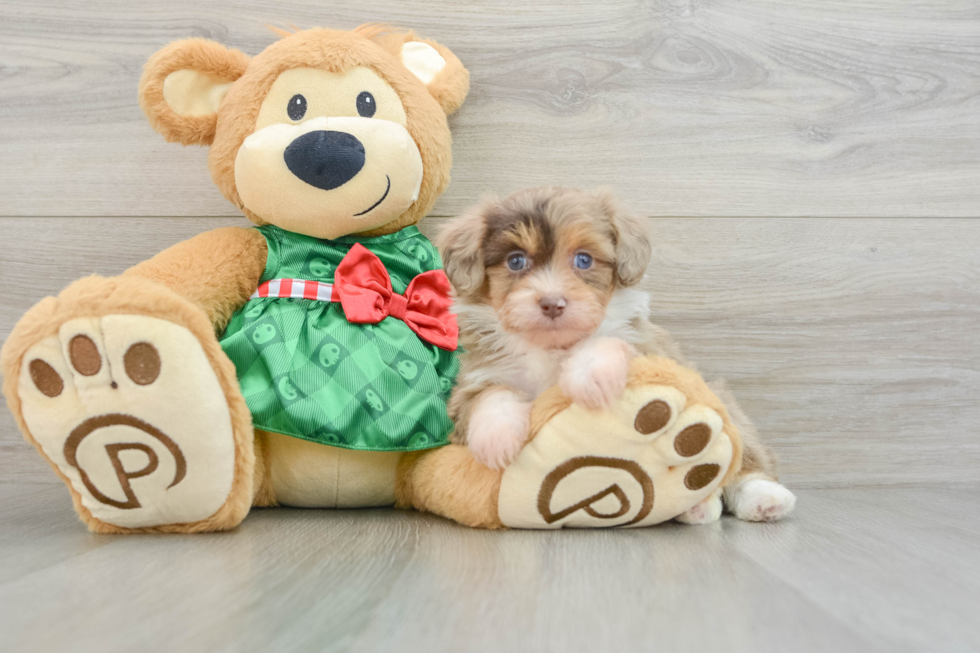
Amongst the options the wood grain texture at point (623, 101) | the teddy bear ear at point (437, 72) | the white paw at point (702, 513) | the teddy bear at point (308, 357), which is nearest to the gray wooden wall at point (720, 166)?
the wood grain texture at point (623, 101)

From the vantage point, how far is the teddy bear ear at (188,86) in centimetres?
140

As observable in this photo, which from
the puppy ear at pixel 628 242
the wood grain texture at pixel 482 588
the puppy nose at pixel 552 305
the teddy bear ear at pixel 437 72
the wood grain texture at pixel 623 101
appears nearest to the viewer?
the wood grain texture at pixel 482 588

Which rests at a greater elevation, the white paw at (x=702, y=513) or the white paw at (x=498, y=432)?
the white paw at (x=498, y=432)

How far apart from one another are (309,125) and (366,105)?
130mm

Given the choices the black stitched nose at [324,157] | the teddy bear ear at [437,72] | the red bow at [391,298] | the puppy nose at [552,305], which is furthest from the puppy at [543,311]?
the teddy bear ear at [437,72]

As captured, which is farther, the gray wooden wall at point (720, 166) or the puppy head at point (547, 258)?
the gray wooden wall at point (720, 166)

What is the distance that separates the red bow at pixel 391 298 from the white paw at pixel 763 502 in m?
0.67

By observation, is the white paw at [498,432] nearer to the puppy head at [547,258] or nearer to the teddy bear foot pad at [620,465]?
the teddy bear foot pad at [620,465]

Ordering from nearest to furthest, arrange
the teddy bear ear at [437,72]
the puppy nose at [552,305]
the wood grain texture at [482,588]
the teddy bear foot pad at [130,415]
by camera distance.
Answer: the wood grain texture at [482,588] < the teddy bear foot pad at [130,415] < the puppy nose at [552,305] < the teddy bear ear at [437,72]

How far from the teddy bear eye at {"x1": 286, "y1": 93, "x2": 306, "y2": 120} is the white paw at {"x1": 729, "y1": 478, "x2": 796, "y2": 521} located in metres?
1.17

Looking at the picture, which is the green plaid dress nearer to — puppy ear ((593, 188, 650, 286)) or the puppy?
the puppy

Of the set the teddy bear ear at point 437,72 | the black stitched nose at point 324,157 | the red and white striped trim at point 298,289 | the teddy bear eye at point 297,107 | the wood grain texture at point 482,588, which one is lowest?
the wood grain texture at point 482,588

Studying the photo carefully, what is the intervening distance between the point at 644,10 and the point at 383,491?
4.50 ft

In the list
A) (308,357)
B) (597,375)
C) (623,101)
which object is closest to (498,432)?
(597,375)
